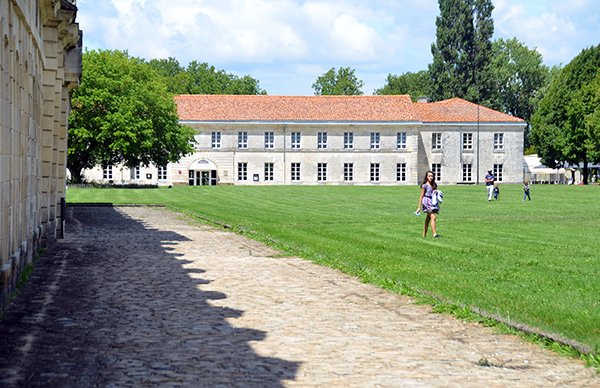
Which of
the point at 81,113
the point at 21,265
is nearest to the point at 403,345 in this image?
the point at 21,265

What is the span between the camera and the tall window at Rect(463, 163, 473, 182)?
8100cm

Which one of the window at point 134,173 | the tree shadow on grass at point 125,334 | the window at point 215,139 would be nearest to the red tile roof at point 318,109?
the window at point 215,139

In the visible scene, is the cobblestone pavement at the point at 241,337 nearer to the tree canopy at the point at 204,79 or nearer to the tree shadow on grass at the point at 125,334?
the tree shadow on grass at the point at 125,334

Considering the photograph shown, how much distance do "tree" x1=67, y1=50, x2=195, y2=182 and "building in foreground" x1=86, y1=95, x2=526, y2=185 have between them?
14.5 metres

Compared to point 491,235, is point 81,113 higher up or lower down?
higher up

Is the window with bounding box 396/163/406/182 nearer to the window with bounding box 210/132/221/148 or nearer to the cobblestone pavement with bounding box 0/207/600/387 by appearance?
the window with bounding box 210/132/221/148

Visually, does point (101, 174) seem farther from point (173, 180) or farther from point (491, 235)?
point (491, 235)

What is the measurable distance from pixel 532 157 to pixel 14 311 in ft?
303

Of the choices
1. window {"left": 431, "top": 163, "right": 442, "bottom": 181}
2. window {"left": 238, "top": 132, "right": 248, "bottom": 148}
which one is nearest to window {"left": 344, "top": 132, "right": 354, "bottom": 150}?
window {"left": 431, "top": 163, "right": 442, "bottom": 181}

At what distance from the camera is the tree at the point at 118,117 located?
2132 inches

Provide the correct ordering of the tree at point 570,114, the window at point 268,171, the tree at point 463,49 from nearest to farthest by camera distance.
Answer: the tree at point 570,114 < the window at point 268,171 < the tree at point 463,49

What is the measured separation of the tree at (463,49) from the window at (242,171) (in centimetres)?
2842

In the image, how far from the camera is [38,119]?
14.8m

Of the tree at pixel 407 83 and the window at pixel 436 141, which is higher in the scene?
the tree at pixel 407 83
